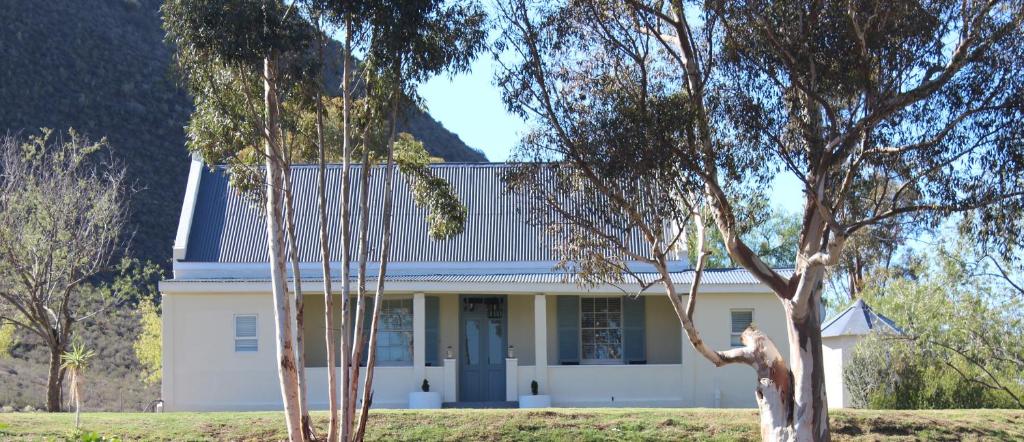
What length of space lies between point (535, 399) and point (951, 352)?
801 cm

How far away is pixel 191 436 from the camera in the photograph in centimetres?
1820

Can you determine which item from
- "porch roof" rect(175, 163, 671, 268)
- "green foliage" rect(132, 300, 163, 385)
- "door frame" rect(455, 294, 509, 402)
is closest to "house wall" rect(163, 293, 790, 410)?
"door frame" rect(455, 294, 509, 402)

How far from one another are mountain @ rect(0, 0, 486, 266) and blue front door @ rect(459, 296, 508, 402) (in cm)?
2359

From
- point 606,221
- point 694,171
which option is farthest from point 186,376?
point 694,171

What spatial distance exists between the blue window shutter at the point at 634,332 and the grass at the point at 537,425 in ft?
18.6

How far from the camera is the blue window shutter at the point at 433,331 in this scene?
25438mm

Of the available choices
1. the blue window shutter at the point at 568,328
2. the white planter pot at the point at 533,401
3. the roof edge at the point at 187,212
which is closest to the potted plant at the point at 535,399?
the white planter pot at the point at 533,401

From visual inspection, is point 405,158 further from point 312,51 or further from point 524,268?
point 524,268

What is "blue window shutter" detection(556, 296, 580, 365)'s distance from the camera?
2589 cm

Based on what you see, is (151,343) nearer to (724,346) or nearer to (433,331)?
(433,331)

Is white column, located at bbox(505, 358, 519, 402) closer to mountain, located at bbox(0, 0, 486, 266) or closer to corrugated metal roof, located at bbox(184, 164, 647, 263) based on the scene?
corrugated metal roof, located at bbox(184, 164, 647, 263)

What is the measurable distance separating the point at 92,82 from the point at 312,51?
41.4 metres

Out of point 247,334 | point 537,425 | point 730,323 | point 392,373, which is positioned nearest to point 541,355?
point 392,373

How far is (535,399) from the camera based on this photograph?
2405 centimetres
